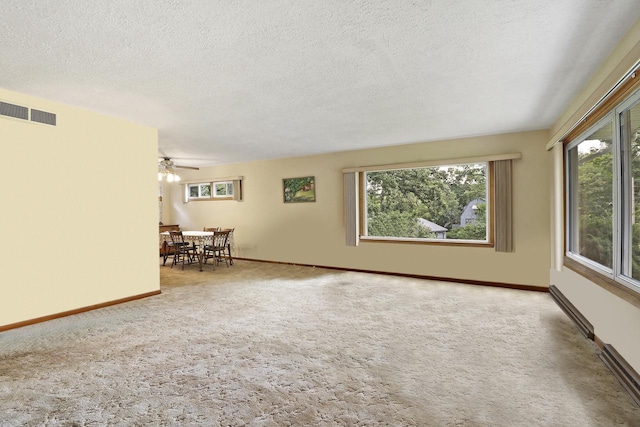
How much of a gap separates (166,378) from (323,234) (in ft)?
15.3

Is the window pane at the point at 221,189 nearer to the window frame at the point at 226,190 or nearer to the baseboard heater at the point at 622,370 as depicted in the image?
the window frame at the point at 226,190

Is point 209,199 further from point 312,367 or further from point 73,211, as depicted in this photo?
point 312,367

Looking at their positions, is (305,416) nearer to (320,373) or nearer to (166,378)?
(320,373)

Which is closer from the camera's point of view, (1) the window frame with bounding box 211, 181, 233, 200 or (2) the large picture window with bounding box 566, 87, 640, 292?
(2) the large picture window with bounding box 566, 87, 640, 292

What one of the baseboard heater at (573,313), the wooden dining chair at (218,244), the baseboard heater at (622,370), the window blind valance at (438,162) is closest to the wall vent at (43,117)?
the wooden dining chair at (218,244)

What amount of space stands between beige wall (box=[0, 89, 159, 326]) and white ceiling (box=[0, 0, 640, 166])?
0.37 metres

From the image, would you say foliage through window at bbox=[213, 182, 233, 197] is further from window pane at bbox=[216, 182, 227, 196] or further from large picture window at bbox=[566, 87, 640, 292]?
large picture window at bbox=[566, 87, 640, 292]

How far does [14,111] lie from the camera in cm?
328

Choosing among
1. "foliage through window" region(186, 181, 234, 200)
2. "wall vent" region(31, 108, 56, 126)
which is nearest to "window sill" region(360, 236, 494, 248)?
"foliage through window" region(186, 181, 234, 200)

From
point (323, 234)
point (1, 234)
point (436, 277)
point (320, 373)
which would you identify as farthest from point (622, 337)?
point (1, 234)

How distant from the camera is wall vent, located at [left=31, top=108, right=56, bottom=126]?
3.43m

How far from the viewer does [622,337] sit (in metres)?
2.35

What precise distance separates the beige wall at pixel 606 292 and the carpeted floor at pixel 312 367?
8.7 inches

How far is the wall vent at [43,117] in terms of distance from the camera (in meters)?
3.43
